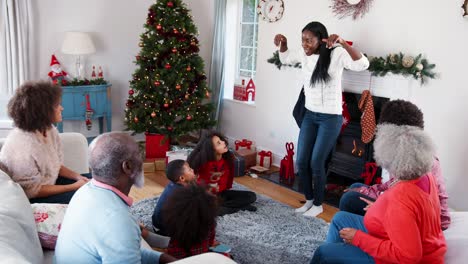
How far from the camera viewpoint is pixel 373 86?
150 inches

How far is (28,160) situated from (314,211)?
2.20 meters

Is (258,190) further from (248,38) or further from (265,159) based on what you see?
(248,38)

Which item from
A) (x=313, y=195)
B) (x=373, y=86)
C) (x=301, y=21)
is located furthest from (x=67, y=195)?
(x=301, y=21)

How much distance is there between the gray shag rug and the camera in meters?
2.78

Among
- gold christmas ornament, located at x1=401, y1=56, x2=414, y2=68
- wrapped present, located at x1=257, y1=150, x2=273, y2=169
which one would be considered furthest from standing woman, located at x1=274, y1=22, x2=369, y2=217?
wrapped present, located at x1=257, y1=150, x2=273, y2=169

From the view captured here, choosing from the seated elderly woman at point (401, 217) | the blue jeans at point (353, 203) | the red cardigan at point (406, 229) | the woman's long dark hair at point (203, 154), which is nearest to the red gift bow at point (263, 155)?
the woman's long dark hair at point (203, 154)

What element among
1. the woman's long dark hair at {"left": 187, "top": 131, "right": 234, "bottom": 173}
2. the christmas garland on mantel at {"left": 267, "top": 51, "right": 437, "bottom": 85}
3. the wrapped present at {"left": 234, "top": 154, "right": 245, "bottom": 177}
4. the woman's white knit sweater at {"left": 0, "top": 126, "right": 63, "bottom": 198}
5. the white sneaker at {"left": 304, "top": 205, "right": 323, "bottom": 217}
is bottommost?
the white sneaker at {"left": 304, "top": 205, "right": 323, "bottom": 217}

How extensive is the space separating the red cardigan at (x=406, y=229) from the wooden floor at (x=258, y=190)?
173 cm

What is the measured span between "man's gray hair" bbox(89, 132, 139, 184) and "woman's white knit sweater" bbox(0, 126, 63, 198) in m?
0.90

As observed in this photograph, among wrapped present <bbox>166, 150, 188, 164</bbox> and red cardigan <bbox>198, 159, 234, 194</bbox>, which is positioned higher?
red cardigan <bbox>198, 159, 234, 194</bbox>

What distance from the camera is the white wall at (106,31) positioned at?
4.95 meters

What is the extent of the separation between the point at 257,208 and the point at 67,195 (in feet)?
5.48

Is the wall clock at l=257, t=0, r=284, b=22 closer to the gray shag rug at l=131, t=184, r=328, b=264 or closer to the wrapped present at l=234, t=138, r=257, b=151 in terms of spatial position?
the wrapped present at l=234, t=138, r=257, b=151

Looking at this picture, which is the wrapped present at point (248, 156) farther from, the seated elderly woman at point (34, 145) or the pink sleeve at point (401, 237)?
the pink sleeve at point (401, 237)
